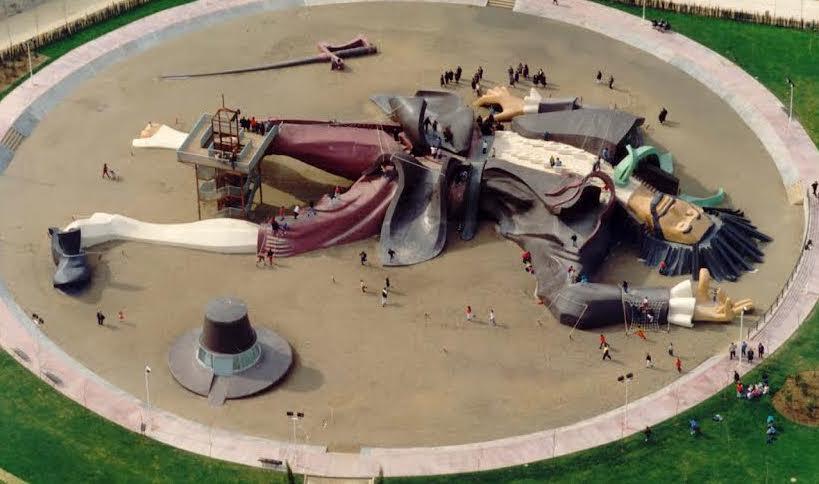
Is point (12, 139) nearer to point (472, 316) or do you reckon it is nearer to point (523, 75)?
point (472, 316)

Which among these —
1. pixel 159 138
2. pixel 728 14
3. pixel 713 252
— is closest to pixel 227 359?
pixel 159 138

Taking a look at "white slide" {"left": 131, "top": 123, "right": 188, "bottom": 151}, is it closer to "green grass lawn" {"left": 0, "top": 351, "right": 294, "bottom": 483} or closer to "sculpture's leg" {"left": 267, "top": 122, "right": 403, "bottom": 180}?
"sculpture's leg" {"left": 267, "top": 122, "right": 403, "bottom": 180}

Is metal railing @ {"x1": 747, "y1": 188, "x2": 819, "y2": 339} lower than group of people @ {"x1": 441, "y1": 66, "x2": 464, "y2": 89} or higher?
lower

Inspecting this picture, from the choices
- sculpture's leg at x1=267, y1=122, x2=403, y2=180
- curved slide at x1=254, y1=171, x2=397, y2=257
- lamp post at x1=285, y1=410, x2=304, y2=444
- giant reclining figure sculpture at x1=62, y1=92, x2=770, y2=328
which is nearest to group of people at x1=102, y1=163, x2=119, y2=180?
sculpture's leg at x1=267, y1=122, x2=403, y2=180

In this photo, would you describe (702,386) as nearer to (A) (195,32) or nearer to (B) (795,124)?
(B) (795,124)

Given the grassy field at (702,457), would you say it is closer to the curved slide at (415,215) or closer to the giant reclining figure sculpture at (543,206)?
the giant reclining figure sculpture at (543,206)

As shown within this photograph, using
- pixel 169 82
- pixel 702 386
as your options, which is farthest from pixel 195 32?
pixel 702 386
